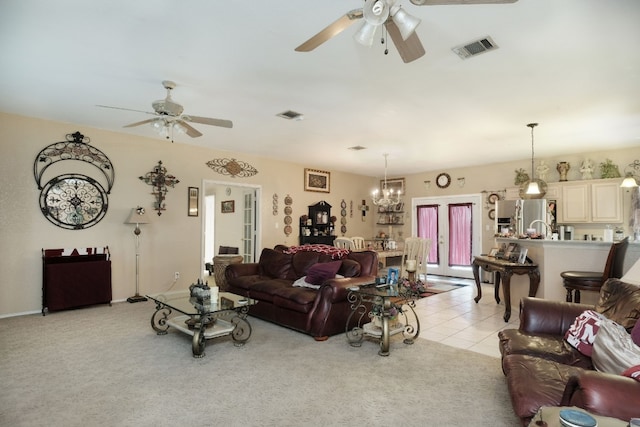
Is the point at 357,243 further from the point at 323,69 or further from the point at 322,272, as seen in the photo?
the point at 323,69

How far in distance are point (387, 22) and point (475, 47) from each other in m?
1.20

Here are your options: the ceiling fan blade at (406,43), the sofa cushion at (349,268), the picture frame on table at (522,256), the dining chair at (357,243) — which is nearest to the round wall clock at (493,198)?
the dining chair at (357,243)

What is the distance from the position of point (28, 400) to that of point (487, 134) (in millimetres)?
6013

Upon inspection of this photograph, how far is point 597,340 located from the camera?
7.03 ft

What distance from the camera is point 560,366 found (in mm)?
2129

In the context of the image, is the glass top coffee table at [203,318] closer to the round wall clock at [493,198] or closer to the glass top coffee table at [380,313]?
the glass top coffee table at [380,313]

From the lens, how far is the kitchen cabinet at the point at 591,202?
19.9 feet

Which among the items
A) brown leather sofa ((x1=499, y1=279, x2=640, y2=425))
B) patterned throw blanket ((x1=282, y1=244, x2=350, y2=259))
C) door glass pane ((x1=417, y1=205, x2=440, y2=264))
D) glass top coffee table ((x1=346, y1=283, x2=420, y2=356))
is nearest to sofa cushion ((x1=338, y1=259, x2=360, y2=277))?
patterned throw blanket ((x1=282, y1=244, x2=350, y2=259))

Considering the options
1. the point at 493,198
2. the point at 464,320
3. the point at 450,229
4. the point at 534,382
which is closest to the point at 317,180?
the point at 450,229

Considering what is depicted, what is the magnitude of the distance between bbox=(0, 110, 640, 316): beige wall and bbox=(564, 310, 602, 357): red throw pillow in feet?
17.6

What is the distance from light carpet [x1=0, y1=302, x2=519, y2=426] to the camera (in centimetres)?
229

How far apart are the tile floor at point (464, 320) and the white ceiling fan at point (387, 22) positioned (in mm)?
2950

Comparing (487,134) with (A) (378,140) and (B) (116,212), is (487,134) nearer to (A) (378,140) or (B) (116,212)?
(A) (378,140)

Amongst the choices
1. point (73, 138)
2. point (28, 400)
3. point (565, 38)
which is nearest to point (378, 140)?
point (565, 38)
